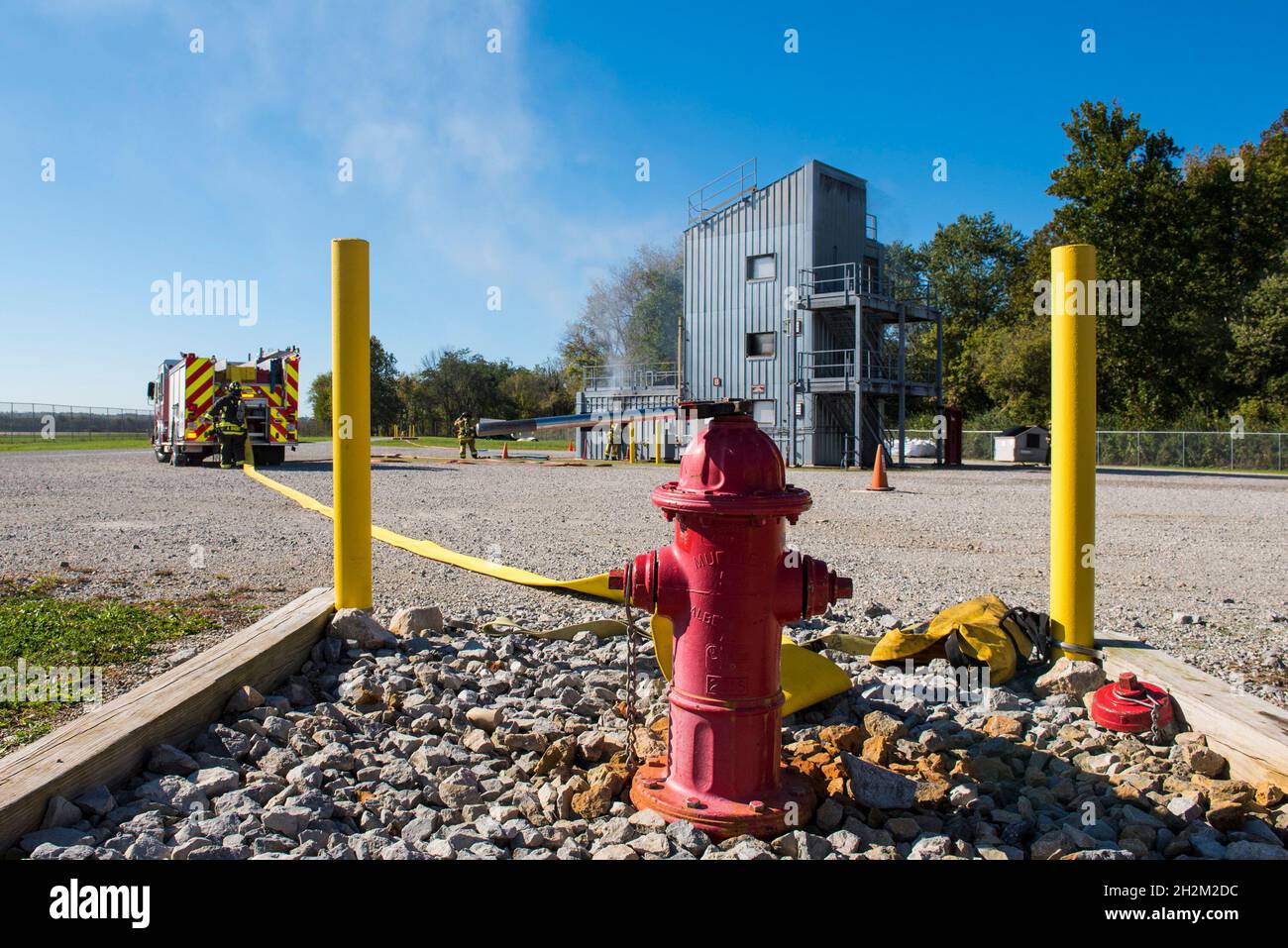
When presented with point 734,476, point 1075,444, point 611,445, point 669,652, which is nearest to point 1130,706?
point 1075,444

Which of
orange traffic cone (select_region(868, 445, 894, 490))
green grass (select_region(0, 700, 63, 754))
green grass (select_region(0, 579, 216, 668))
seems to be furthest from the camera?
orange traffic cone (select_region(868, 445, 894, 490))

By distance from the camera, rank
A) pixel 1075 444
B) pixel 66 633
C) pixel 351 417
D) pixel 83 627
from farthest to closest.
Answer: pixel 83 627, pixel 66 633, pixel 351 417, pixel 1075 444

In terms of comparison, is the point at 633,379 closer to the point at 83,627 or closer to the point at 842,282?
the point at 842,282

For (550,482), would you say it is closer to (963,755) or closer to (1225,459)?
(963,755)

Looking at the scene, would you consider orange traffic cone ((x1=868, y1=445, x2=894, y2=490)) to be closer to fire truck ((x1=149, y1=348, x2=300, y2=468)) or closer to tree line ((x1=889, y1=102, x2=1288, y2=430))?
fire truck ((x1=149, y1=348, x2=300, y2=468))

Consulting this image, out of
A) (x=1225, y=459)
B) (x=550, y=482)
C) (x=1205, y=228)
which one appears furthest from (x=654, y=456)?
(x=1205, y=228)

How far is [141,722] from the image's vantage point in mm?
2662

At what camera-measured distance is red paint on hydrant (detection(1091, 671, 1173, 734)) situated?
10.1ft

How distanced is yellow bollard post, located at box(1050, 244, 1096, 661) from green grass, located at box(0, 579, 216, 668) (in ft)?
13.4

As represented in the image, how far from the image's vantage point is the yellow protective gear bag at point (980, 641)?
3707 millimetres

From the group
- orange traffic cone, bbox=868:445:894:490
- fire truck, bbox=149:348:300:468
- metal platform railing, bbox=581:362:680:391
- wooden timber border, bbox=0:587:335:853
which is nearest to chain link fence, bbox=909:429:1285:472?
metal platform railing, bbox=581:362:680:391

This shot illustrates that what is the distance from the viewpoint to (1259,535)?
30.9ft

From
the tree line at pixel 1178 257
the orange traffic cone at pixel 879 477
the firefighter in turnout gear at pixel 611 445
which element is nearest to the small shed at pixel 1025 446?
the tree line at pixel 1178 257

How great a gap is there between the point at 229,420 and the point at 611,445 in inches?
597
